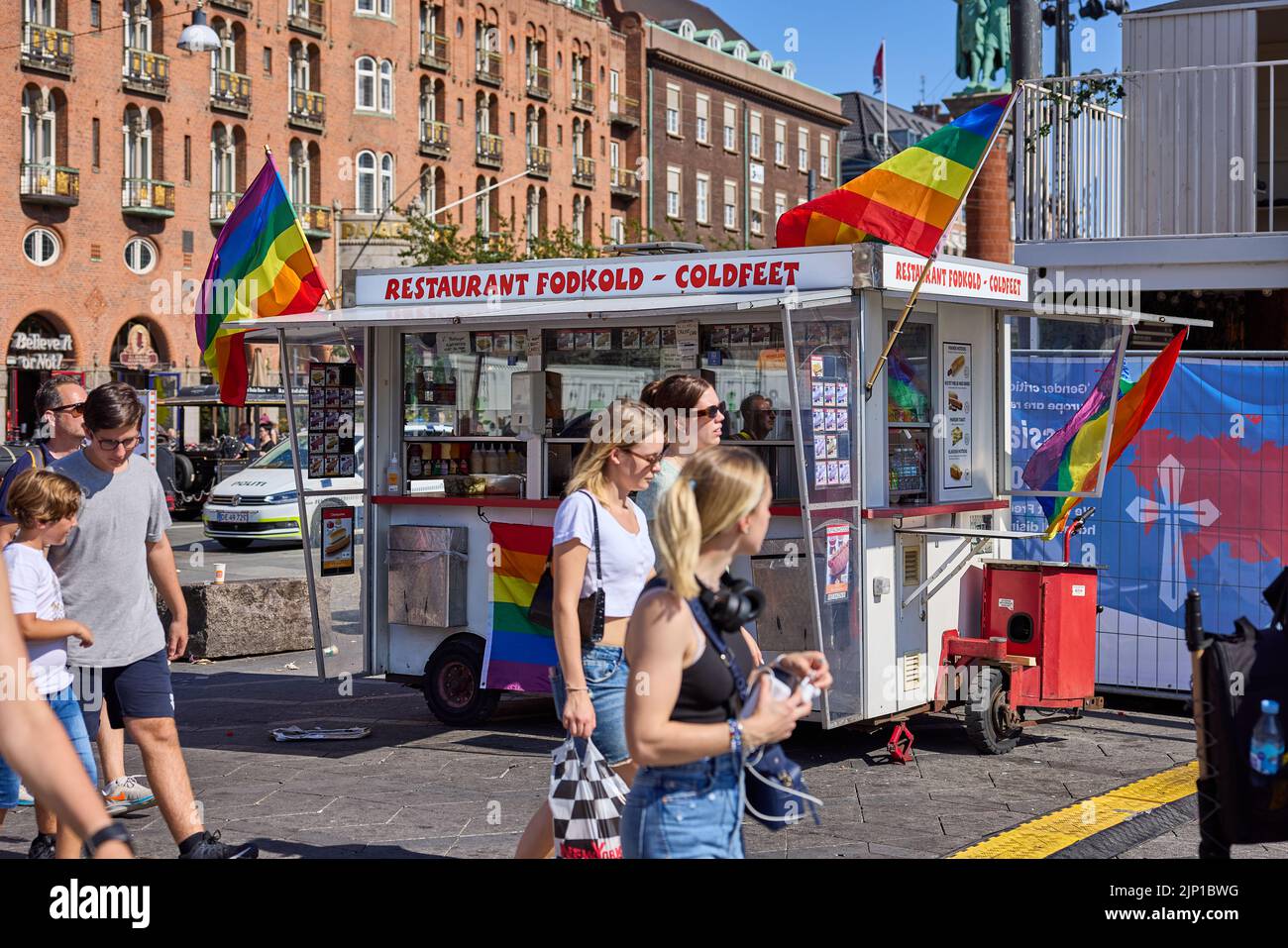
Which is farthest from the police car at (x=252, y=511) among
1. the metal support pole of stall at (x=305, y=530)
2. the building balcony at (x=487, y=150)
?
the building balcony at (x=487, y=150)

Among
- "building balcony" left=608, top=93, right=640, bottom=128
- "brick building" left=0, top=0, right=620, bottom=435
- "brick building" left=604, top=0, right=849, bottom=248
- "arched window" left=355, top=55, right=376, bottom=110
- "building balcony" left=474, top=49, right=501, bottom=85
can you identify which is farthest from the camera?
"brick building" left=604, top=0, right=849, bottom=248

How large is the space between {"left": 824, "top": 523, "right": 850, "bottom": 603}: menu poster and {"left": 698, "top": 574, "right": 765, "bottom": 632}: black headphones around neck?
471 centimetres

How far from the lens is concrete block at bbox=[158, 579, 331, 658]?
1281 cm

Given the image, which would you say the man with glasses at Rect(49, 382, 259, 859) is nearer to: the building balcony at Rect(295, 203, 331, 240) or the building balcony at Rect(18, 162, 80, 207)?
the building balcony at Rect(18, 162, 80, 207)

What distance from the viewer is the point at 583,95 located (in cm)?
6262

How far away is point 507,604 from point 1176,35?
9500 millimetres

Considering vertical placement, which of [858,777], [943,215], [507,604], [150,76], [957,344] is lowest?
[858,777]

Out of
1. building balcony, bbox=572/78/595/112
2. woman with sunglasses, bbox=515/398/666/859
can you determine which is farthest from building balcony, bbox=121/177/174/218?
woman with sunglasses, bbox=515/398/666/859

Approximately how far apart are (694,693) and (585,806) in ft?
4.80

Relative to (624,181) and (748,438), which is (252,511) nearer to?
(748,438)

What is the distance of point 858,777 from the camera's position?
28.0 feet

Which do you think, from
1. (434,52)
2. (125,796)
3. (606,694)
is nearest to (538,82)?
(434,52)
